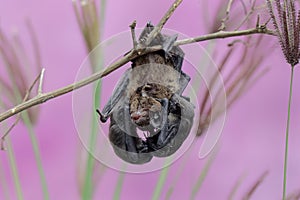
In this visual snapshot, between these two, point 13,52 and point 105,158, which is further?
point 13,52

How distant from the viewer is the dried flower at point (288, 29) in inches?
13.1

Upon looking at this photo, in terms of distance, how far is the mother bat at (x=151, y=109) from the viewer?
0.94ft

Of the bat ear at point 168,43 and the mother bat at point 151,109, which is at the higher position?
the bat ear at point 168,43

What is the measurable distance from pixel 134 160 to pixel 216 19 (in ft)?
1.12

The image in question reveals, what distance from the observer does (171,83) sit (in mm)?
294

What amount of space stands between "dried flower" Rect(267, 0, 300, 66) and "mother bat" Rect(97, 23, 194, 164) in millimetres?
72

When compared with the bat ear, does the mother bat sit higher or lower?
lower

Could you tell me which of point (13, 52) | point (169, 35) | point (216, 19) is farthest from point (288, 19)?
point (13, 52)

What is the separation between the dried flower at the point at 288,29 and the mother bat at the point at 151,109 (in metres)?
0.07

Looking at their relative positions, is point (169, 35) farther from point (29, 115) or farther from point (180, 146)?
point (29, 115)

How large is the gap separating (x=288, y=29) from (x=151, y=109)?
11 centimetres

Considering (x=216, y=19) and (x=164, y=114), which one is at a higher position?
(x=216, y=19)

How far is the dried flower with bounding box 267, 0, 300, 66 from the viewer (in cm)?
33

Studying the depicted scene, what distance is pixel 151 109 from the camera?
283 mm
